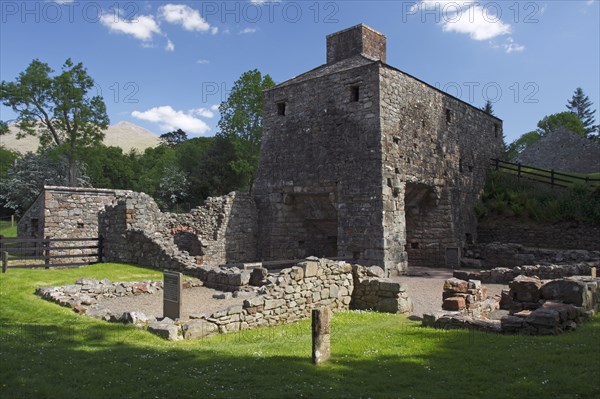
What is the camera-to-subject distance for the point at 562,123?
6172 centimetres

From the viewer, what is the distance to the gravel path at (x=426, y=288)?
523 inches

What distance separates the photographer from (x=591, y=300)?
10305 millimetres

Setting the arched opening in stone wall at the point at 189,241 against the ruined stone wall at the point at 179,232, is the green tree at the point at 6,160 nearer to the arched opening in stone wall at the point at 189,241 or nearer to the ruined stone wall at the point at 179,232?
the arched opening in stone wall at the point at 189,241

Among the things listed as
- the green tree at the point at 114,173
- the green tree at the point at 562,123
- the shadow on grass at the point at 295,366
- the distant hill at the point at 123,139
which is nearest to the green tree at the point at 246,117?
the green tree at the point at 114,173

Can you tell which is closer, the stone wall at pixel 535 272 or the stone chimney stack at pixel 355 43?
the stone wall at pixel 535 272

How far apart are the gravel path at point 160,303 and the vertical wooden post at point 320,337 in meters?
4.83

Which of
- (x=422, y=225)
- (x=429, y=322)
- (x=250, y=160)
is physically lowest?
(x=429, y=322)

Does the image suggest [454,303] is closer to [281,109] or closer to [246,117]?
[281,109]

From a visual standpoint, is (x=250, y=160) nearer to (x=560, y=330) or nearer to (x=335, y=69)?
(x=335, y=69)

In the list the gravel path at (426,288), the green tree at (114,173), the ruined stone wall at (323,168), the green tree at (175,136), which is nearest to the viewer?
the gravel path at (426,288)

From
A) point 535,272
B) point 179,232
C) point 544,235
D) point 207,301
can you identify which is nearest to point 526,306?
point 535,272

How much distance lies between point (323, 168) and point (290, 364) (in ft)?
48.8

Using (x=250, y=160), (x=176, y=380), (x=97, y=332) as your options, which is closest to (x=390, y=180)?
(x=97, y=332)

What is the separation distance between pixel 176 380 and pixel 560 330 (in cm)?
665
